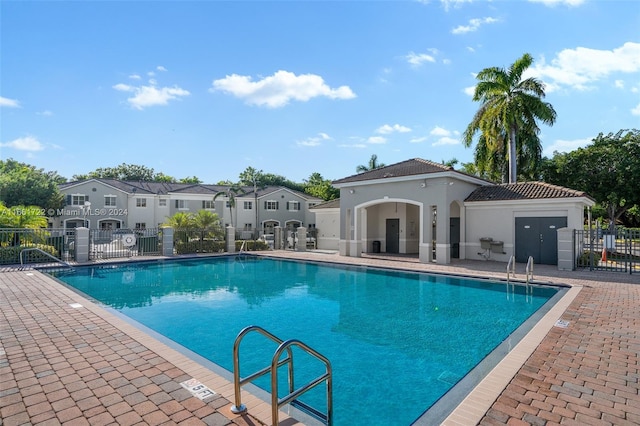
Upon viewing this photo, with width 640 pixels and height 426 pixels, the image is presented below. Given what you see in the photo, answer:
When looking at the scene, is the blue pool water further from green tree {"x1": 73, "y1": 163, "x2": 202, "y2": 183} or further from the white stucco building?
green tree {"x1": 73, "y1": 163, "x2": 202, "y2": 183}

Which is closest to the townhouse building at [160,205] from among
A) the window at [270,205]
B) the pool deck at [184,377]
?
the window at [270,205]

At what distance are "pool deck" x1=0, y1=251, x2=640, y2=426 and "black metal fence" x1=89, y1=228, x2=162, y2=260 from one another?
13055 mm

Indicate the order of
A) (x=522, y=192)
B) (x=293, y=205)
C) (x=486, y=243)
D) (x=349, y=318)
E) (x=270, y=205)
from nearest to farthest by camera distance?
(x=349, y=318) < (x=522, y=192) < (x=486, y=243) < (x=270, y=205) < (x=293, y=205)

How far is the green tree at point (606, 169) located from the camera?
95.3 feet

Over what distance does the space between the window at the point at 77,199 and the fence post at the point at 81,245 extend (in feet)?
81.7

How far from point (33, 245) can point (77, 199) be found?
2522 cm

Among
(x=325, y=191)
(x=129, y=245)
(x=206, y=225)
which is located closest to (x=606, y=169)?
(x=325, y=191)

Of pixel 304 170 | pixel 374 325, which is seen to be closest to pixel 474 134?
pixel 374 325

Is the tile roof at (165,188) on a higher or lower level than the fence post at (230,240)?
higher

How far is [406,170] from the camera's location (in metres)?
20.6

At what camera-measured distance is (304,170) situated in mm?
61250

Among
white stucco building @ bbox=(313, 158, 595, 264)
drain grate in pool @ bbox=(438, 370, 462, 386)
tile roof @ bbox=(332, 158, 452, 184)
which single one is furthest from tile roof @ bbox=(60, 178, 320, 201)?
drain grate in pool @ bbox=(438, 370, 462, 386)

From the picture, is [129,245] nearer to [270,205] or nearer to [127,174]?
[270,205]

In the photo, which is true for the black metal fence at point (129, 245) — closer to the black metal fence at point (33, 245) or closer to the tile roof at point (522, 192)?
the black metal fence at point (33, 245)
